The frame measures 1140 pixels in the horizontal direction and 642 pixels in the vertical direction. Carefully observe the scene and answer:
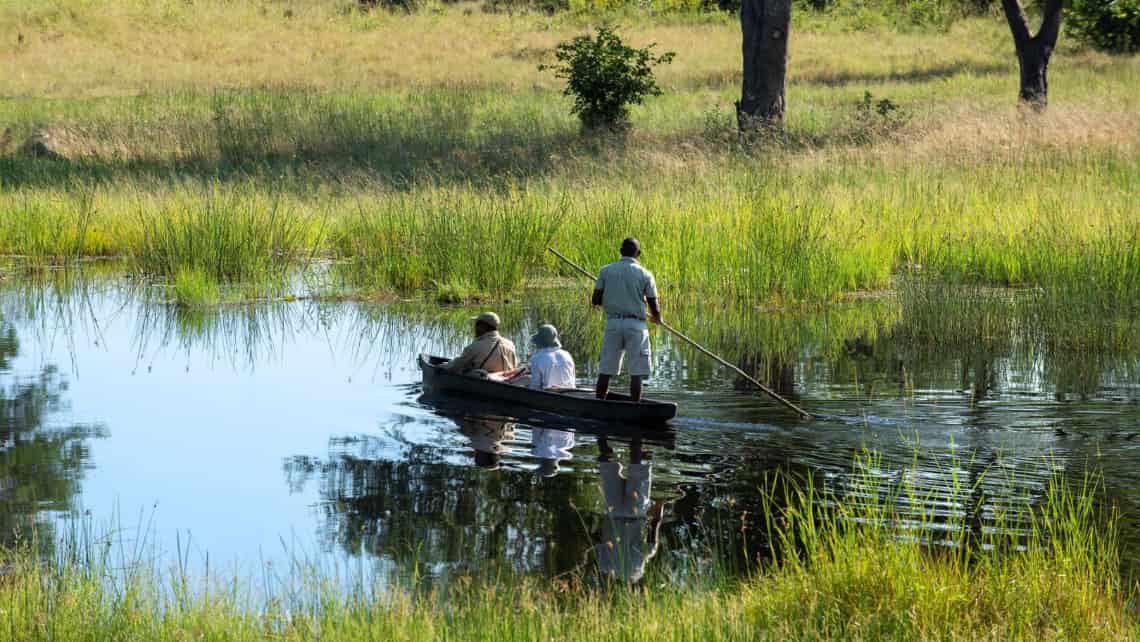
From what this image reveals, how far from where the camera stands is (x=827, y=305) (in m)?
16.7

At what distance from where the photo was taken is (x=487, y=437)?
1118 cm

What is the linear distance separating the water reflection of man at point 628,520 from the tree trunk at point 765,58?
18238 mm

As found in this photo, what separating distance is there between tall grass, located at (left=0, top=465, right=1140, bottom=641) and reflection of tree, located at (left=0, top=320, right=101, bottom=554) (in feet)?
3.11

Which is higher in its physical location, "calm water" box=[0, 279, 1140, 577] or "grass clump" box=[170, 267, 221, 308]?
"grass clump" box=[170, 267, 221, 308]

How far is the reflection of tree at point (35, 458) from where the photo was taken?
338 inches

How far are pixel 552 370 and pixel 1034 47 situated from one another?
23.7 metres

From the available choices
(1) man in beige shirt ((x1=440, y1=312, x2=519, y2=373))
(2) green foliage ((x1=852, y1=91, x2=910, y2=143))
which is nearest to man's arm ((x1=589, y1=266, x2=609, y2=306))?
(1) man in beige shirt ((x1=440, y1=312, x2=519, y2=373))

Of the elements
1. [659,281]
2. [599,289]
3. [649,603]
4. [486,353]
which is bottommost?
[649,603]

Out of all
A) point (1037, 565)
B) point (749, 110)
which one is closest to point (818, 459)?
point (1037, 565)

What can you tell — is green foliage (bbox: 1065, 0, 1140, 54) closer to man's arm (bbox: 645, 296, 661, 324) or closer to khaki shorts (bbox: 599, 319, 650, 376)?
man's arm (bbox: 645, 296, 661, 324)

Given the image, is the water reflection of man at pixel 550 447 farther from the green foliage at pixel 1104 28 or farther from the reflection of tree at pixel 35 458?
the green foliage at pixel 1104 28

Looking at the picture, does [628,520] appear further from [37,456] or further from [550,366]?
[37,456]

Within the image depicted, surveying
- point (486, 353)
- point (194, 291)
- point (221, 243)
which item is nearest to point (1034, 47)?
point (221, 243)

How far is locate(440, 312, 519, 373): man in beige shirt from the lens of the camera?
12.5 m
